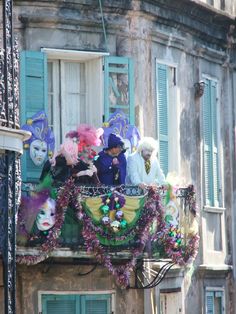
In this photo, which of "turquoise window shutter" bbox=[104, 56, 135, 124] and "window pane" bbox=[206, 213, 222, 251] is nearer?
"turquoise window shutter" bbox=[104, 56, 135, 124]

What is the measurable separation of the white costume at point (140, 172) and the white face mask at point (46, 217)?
1.72 meters

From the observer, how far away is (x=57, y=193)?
29.3 meters

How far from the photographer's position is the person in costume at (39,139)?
30250 millimetres

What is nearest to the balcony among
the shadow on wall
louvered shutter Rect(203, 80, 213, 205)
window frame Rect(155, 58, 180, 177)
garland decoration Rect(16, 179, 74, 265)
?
garland decoration Rect(16, 179, 74, 265)

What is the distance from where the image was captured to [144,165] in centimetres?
3064

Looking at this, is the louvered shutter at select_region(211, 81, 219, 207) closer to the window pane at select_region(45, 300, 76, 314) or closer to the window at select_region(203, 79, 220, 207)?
the window at select_region(203, 79, 220, 207)

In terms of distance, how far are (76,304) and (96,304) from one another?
1.24ft

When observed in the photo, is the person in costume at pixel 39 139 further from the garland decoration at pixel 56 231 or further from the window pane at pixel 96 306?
the window pane at pixel 96 306

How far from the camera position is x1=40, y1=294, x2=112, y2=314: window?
99.9 feet

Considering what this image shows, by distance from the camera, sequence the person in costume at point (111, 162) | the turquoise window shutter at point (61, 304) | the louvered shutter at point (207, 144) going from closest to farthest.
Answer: the person in costume at point (111, 162), the turquoise window shutter at point (61, 304), the louvered shutter at point (207, 144)

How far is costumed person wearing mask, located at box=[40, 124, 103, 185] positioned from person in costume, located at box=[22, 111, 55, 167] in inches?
13.6

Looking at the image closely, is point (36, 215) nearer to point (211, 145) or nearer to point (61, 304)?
point (61, 304)

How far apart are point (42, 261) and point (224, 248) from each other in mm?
5763

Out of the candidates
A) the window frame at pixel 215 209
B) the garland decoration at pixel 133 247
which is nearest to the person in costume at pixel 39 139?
the garland decoration at pixel 133 247
